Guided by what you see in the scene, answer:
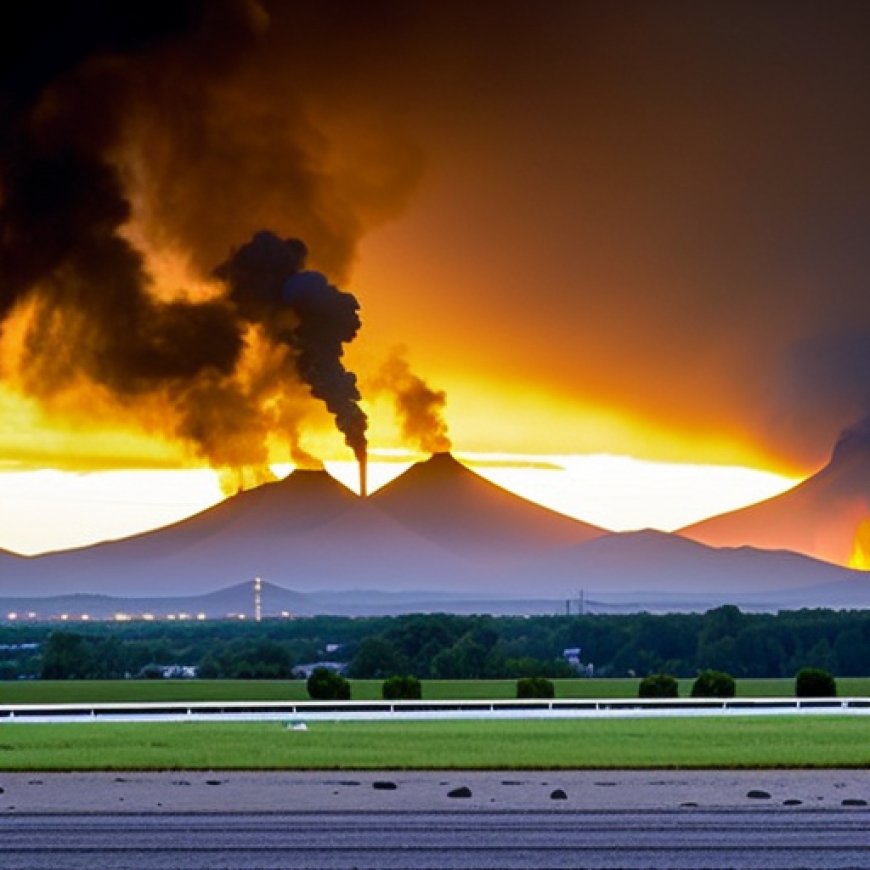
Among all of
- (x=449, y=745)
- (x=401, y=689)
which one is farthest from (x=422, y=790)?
(x=401, y=689)

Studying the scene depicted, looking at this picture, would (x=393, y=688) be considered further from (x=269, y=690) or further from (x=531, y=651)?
(x=531, y=651)

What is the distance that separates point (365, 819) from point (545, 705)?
36.5 metres

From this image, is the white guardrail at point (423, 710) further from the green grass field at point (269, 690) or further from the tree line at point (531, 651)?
the tree line at point (531, 651)

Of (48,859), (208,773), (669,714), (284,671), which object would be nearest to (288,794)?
(208,773)

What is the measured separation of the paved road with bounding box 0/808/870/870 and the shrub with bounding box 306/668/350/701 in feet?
139

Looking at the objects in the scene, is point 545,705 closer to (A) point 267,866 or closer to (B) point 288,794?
(B) point 288,794

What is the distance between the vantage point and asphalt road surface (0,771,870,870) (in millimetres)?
21203

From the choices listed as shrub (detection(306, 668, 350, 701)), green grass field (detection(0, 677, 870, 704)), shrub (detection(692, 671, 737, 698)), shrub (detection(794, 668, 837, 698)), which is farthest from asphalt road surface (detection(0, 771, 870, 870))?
green grass field (detection(0, 677, 870, 704))

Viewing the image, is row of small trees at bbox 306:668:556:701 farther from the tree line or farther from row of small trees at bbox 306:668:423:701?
the tree line

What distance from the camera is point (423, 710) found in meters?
60.8

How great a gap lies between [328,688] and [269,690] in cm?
2186

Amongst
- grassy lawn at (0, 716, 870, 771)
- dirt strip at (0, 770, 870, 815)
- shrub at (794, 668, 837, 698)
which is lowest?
dirt strip at (0, 770, 870, 815)

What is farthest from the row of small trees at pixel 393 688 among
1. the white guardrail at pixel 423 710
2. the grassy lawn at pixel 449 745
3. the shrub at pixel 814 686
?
the grassy lawn at pixel 449 745

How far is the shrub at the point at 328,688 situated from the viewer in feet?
224
